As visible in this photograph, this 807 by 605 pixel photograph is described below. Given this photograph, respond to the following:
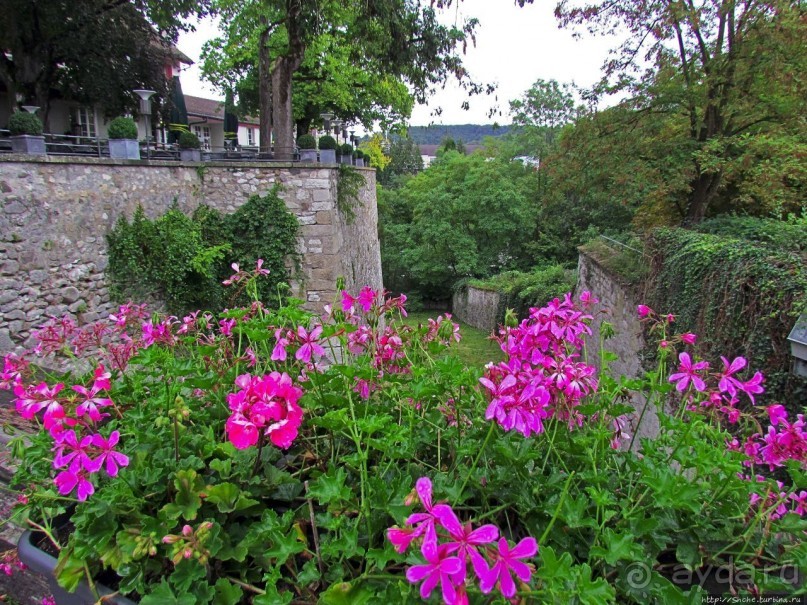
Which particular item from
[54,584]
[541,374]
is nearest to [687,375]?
[541,374]

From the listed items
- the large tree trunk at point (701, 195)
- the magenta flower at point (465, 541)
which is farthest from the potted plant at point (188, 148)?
the magenta flower at point (465, 541)

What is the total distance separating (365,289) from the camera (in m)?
1.61

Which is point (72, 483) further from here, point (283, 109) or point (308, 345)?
point (283, 109)

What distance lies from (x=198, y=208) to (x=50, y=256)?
296 cm

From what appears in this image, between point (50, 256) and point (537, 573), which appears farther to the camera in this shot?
point (50, 256)

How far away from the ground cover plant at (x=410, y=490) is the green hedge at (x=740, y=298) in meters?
3.69

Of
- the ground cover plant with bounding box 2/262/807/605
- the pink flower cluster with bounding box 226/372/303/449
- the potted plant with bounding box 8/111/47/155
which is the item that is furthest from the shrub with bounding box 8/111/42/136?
the pink flower cluster with bounding box 226/372/303/449

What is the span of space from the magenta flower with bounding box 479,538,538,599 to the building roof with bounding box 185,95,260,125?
2344 centimetres

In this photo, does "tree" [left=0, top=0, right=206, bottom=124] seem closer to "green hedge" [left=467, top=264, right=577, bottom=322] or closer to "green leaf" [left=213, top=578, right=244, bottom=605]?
"green leaf" [left=213, top=578, right=244, bottom=605]

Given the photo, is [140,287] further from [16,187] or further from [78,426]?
[78,426]

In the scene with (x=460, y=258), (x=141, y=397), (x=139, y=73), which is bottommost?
(x=460, y=258)

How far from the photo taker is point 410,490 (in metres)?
0.97

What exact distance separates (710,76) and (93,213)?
10.4 metres

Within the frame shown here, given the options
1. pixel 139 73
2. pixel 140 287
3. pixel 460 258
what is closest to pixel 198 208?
pixel 140 287
